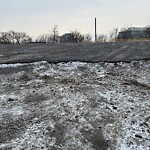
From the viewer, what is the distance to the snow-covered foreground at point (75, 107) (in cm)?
417

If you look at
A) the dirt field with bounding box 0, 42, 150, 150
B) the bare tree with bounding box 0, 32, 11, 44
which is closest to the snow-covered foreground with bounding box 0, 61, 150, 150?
the dirt field with bounding box 0, 42, 150, 150

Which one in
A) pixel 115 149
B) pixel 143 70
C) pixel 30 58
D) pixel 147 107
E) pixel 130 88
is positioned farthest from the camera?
pixel 30 58

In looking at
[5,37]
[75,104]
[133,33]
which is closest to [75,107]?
[75,104]

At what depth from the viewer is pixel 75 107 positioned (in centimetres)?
493

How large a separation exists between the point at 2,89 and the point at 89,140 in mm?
2363

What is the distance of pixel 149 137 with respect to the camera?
4.30 metres

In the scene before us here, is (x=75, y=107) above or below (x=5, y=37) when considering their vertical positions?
above

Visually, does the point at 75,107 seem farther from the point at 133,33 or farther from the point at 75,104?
the point at 133,33

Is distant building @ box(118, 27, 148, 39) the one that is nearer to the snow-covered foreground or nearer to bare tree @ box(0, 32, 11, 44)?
bare tree @ box(0, 32, 11, 44)

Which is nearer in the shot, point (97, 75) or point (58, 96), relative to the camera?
point (58, 96)

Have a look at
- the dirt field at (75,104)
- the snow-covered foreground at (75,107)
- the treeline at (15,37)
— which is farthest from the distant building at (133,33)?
the snow-covered foreground at (75,107)

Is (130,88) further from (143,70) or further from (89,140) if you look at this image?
(89,140)

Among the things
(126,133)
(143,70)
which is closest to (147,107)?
(126,133)

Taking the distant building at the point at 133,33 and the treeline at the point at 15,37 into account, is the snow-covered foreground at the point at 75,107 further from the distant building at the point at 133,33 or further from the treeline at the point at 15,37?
the treeline at the point at 15,37
